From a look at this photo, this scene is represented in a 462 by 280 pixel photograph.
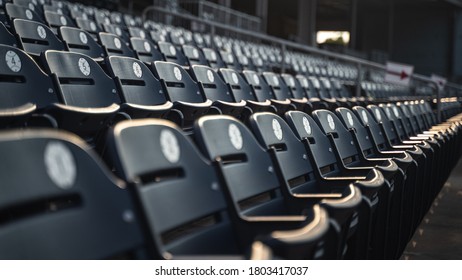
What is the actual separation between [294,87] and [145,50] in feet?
3.90

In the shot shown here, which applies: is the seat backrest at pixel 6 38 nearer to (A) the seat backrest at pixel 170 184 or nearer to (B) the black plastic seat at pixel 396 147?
(B) the black plastic seat at pixel 396 147

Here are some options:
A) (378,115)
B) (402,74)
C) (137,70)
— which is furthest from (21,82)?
(402,74)

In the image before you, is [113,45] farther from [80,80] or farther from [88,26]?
[80,80]

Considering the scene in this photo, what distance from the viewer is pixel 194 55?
5367 mm

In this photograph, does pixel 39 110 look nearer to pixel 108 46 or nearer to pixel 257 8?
pixel 108 46

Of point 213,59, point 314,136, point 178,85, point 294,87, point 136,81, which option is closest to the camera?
point 314,136

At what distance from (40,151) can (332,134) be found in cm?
179

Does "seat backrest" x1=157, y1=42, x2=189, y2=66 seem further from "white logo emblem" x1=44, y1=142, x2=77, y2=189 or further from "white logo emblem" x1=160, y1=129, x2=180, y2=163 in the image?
"white logo emblem" x1=44, y1=142, x2=77, y2=189

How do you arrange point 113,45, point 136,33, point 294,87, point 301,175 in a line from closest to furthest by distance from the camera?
point 301,175
point 113,45
point 294,87
point 136,33

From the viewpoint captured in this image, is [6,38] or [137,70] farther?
[6,38]

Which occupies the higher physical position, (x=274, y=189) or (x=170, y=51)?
(x=170, y=51)

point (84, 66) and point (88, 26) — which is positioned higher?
point (88, 26)

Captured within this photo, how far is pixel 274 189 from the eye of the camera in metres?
1.87
